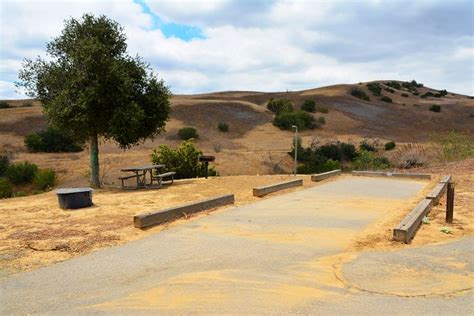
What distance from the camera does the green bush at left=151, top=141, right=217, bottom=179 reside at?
1839 cm

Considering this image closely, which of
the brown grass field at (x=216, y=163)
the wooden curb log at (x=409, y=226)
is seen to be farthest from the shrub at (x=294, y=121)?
the wooden curb log at (x=409, y=226)

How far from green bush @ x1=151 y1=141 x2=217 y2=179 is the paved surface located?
1060 centimetres

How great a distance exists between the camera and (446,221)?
818 cm

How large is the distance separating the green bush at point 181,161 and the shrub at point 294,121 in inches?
1029

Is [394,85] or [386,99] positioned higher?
[394,85]

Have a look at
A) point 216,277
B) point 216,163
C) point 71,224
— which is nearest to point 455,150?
point 216,163

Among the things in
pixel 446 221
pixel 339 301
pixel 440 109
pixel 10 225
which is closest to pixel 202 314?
pixel 339 301

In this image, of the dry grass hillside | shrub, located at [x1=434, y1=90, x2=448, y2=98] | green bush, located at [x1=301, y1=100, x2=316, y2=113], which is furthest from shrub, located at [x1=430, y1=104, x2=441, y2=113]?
shrub, located at [x1=434, y1=90, x2=448, y2=98]

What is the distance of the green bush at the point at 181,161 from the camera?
60.3ft

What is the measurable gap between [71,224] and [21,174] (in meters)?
16.7

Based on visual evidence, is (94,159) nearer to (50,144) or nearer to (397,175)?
(397,175)

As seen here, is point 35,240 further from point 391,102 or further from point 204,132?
point 391,102

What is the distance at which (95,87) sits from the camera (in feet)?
44.2

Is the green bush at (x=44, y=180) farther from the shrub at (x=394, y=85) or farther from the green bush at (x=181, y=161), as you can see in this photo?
the shrub at (x=394, y=85)
